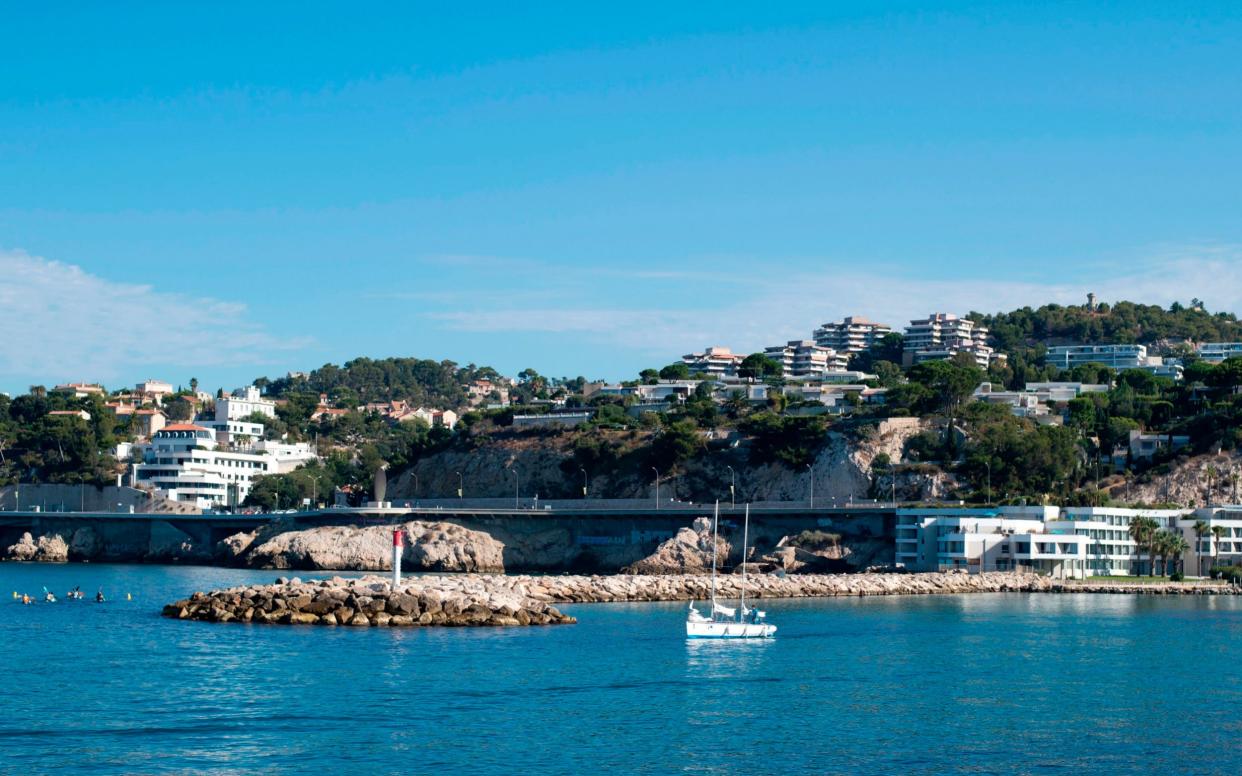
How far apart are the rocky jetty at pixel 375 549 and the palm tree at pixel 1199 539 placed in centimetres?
4357

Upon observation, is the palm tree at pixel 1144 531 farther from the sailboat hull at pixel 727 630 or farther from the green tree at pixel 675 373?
the green tree at pixel 675 373

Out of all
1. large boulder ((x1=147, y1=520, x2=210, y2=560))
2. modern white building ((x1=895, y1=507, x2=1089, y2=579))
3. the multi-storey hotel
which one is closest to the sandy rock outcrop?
large boulder ((x1=147, y1=520, x2=210, y2=560))

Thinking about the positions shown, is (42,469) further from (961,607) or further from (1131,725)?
(1131,725)

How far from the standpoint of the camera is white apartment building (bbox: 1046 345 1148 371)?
18562cm

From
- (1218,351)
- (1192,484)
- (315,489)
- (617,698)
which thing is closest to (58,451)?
(315,489)

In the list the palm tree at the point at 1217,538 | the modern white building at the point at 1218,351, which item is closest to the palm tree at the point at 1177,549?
the palm tree at the point at 1217,538

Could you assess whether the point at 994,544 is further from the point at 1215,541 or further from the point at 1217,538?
the point at 1215,541

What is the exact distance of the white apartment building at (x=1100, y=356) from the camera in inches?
7308

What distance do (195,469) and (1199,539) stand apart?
287 ft

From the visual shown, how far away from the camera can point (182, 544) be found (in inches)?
4572

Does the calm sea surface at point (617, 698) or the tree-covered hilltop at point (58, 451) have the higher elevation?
the tree-covered hilltop at point (58, 451)

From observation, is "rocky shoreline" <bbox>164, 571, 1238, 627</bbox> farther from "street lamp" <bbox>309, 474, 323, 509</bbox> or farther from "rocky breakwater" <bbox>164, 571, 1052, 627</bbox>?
"street lamp" <bbox>309, 474, 323, 509</bbox>

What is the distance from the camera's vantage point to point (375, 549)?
102m

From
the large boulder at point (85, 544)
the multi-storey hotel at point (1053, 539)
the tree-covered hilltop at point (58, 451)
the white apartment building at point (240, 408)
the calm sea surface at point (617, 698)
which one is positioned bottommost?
the calm sea surface at point (617, 698)
